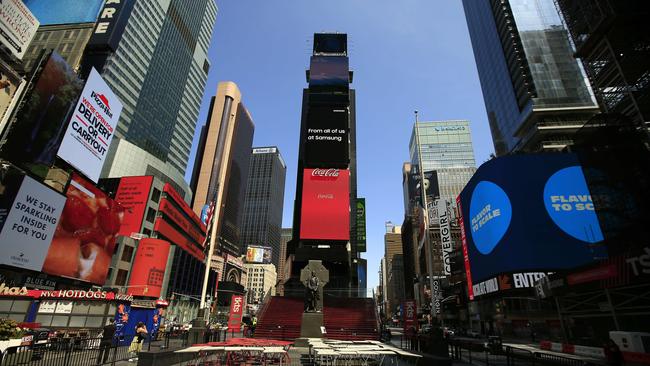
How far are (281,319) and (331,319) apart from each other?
4.53 metres

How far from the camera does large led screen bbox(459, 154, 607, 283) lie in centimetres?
3138

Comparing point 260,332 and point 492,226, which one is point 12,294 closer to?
point 260,332

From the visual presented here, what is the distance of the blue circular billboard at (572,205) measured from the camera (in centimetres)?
3184

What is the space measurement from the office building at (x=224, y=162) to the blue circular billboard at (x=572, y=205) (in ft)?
452

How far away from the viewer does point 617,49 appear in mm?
28609

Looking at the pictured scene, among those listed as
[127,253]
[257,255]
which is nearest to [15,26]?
[127,253]

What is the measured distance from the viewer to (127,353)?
16.2 metres

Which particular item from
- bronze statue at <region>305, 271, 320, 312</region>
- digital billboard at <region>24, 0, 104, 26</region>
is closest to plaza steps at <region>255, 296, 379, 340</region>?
bronze statue at <region>305, 271, 320, 312</region>

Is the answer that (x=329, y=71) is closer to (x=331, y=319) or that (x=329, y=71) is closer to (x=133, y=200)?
(x=331, y=319)

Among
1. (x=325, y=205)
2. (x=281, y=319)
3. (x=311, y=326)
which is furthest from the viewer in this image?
(x=325, y=205)

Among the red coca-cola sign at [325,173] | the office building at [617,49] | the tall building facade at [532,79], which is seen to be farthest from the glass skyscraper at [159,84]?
the tall building facade at [532,79]

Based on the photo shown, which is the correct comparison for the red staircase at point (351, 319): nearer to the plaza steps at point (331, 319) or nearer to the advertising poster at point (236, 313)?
the plaza steps at point (331, 319)

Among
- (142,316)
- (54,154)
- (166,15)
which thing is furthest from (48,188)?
(166,15)

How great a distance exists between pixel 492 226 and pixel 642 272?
918 inches
